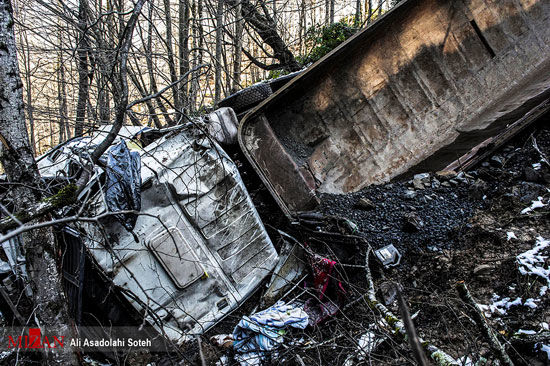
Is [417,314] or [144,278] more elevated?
[144,278]

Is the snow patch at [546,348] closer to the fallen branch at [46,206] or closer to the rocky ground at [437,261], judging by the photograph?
the rocky ground at [437,261]

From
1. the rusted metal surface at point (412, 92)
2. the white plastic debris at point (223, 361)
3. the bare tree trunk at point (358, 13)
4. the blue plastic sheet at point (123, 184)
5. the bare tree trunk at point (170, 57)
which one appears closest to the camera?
the blue plastic sheet at point (123, 184)

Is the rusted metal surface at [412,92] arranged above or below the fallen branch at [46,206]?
below

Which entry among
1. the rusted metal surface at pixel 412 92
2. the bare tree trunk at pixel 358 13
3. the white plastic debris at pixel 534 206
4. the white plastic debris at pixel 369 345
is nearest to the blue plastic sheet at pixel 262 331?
the white plastic debris at pixel 369 345

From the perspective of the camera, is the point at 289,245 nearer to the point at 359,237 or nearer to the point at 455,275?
the point at 359,237

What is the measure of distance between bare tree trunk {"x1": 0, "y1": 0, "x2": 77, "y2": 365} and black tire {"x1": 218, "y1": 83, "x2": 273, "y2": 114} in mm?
2650

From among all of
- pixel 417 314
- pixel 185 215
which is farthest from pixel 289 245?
pixel 417 314

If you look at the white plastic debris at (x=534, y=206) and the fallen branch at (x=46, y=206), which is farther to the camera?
the white plastic debris at (x=534, y=206)

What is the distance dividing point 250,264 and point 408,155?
2.95 m

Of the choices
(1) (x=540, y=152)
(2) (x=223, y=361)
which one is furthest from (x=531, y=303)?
(2) (x=223, y=361)

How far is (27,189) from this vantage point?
224 centimetres

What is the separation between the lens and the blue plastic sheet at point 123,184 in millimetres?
2885

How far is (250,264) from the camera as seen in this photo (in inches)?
147

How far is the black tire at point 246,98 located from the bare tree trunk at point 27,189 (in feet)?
8.69
